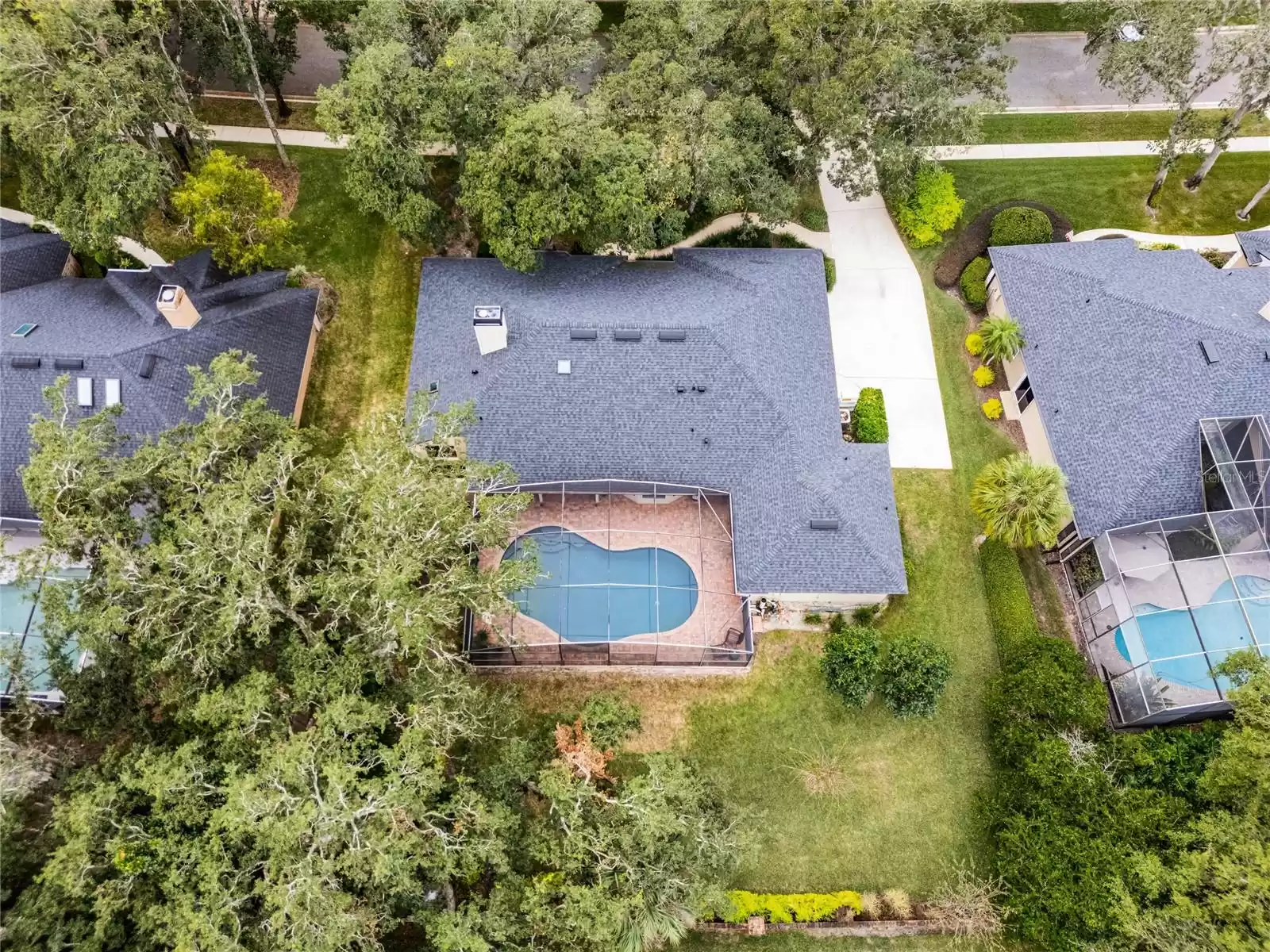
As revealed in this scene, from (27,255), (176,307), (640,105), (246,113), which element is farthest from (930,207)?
(27,255)

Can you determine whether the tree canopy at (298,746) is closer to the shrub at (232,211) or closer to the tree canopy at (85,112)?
the shrub at (232,211)

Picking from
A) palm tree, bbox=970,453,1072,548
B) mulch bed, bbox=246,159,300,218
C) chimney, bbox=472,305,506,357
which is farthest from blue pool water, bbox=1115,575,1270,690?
mulch bed, bbox=246,159,300,218

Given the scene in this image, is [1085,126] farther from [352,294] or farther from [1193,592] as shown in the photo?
[352,294]

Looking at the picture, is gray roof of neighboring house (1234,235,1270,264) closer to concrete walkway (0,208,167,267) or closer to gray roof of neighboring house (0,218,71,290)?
concrete walkway (0,208,167,267)

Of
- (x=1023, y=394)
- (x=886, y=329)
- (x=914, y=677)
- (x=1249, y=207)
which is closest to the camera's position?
(x=914, y=677)

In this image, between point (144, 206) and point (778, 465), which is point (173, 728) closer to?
point (144, 206)

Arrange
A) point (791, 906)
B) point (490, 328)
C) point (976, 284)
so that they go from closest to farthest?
point (791, 906)
point (490, 328)
point (976, 284)
